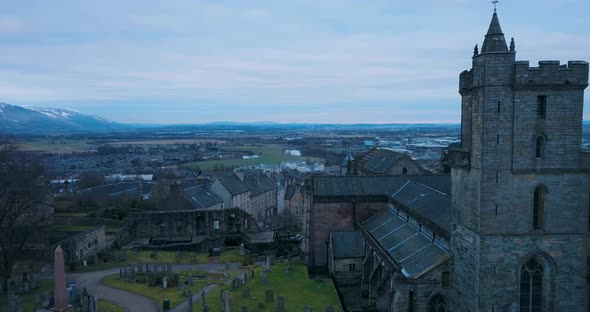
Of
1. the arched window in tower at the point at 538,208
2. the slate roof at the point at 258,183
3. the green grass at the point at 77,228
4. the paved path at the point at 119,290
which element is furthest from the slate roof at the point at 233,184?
the arched window in tower at the point at 538,208

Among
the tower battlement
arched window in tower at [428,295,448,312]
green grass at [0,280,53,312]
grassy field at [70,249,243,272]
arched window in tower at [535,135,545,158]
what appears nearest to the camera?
the tower battlement

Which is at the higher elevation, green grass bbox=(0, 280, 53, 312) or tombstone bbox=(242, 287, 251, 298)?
tombstone bbox=(242, 287, 251, 298)

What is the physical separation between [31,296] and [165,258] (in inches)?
539

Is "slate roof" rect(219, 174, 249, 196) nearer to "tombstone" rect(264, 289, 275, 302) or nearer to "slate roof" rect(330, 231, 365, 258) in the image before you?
"slate roof" rect(330, 231, 365, 258)

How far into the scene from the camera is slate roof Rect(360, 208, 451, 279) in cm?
2393

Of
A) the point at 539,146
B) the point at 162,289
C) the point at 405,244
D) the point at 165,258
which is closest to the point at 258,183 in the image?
the point at 165,258

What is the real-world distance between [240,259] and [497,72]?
31.2 m

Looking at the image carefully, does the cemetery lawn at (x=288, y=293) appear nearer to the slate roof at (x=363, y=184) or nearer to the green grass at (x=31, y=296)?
the slate roof at (x=363, y=184)

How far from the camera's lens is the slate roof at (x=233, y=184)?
68.1 m

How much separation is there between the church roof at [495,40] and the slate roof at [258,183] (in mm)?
59156

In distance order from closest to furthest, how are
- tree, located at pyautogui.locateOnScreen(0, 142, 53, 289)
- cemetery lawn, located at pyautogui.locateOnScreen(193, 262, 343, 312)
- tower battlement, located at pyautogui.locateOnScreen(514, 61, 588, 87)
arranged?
tower battlement, located at pyautogui.locateOnScreen(514, 61, 588, 87), cemetery lawn, located at pyautogui.locateOnScreen(193, 262, 343, 312), tree, located at pyautogui.locateOnScreen(0, 142, 53, 289)

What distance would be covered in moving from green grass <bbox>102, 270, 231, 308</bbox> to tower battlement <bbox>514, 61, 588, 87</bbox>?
2400 cm

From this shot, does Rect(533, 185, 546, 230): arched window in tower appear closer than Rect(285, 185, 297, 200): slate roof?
Yes

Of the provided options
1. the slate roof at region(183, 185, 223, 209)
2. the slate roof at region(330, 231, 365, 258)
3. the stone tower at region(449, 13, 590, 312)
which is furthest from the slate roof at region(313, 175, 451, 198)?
the slate roof at region(183, 185, 223, 209)
